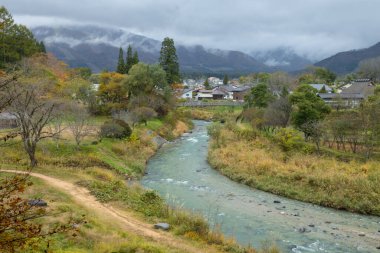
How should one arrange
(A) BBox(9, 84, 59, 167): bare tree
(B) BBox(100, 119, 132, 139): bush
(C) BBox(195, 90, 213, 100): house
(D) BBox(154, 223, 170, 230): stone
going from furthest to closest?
(C) BBox(195, 90, 213, 100): house → (B) BBox(100, 119, 132, 139): bush → (A) BBox(9, 84, 59, 167): bare tree → (D) BBox(154, 223, 170, 230): stone

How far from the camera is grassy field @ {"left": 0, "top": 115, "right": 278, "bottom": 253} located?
13.6 m

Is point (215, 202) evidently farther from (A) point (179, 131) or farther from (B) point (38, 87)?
(A) point (179, 131)

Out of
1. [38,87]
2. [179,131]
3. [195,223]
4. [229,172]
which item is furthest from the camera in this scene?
[179,131]

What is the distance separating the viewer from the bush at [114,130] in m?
35.1

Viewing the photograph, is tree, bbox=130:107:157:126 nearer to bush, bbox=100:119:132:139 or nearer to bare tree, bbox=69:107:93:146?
bush, bbox=100:119:132:139

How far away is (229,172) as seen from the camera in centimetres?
2947

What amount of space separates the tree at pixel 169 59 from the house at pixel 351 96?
82.7 ft

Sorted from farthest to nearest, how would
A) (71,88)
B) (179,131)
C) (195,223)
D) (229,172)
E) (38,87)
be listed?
1. (179,131)
2. (71,88)
3. (229,172)
4. (38,87)
5. (195,223)

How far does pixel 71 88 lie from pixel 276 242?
35.1 metres

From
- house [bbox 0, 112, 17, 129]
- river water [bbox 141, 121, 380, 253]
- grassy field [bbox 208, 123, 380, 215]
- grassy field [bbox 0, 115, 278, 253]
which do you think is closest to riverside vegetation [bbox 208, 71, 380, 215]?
grassy field [bbox 208, 123, 380, 215]

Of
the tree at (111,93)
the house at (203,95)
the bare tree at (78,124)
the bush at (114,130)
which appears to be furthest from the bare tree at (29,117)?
the house at (203,95)

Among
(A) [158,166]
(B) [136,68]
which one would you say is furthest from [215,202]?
(B) [136,68]

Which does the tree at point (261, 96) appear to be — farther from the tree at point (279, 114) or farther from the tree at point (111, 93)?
the tree at point (111, 93)

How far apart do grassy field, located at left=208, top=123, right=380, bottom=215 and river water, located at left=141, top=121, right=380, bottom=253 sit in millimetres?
849
